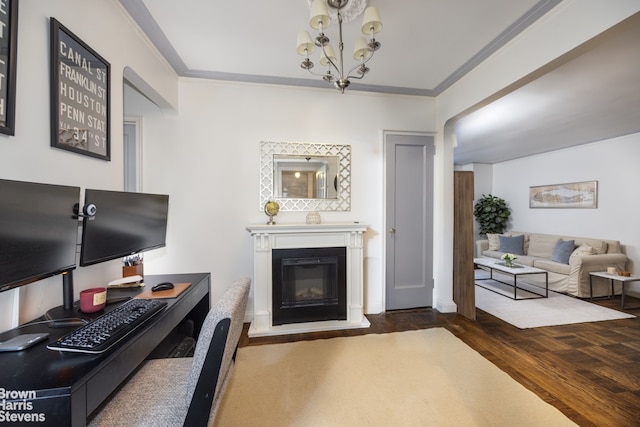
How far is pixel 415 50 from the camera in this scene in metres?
2.37

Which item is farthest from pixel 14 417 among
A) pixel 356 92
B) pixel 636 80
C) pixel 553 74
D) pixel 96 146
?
pixel 636 80

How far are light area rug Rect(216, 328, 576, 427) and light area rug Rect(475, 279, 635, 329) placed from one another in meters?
1.20

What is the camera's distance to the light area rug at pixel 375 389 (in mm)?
1598

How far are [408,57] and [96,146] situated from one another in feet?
8.50

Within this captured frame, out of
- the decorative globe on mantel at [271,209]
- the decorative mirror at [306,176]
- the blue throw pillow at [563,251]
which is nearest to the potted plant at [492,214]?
the blue throw pillow at [563,251]

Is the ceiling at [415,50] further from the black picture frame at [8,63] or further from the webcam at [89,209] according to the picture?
the webcam at [89,209]

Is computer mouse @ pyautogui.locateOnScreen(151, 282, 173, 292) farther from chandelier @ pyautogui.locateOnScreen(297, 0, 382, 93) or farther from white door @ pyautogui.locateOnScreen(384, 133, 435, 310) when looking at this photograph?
white door @ pyautogui.locateOnScreen(384, 133, 435, 310)

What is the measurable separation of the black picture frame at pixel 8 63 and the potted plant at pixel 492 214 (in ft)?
24.6

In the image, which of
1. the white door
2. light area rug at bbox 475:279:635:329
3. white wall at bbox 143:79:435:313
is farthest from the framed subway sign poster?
light area rug at bbox 475:279:635:329

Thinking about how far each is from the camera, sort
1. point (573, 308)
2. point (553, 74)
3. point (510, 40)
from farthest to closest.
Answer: point (573, 308) → point (553, 74) → point (510, 40)

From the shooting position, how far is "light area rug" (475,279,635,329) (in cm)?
305

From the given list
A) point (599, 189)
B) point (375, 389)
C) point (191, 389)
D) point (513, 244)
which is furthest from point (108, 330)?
point (599, 189)

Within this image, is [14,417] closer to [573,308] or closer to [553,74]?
[553,74]

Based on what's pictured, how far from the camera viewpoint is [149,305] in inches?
51.8
